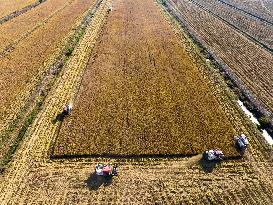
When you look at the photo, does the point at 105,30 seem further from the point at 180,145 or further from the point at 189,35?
the point at 180,145

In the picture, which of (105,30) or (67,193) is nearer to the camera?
(67,193)

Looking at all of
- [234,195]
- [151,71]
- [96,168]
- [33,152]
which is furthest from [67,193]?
[151,71]

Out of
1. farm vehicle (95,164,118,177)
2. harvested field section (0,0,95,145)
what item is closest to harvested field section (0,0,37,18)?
harvested field section (0,0,95,145)

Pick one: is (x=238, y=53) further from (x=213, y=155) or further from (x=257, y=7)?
(x=257, y=7)

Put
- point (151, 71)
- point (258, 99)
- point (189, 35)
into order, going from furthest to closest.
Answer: point (189, 35) → point (151, 71) → point (258, 99)

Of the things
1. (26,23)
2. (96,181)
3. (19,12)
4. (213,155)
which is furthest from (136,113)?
(19,12)

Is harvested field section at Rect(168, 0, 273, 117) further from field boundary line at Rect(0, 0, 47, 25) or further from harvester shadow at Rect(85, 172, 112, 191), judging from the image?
field boundary line at Rect(0, 0, 47, 25)
